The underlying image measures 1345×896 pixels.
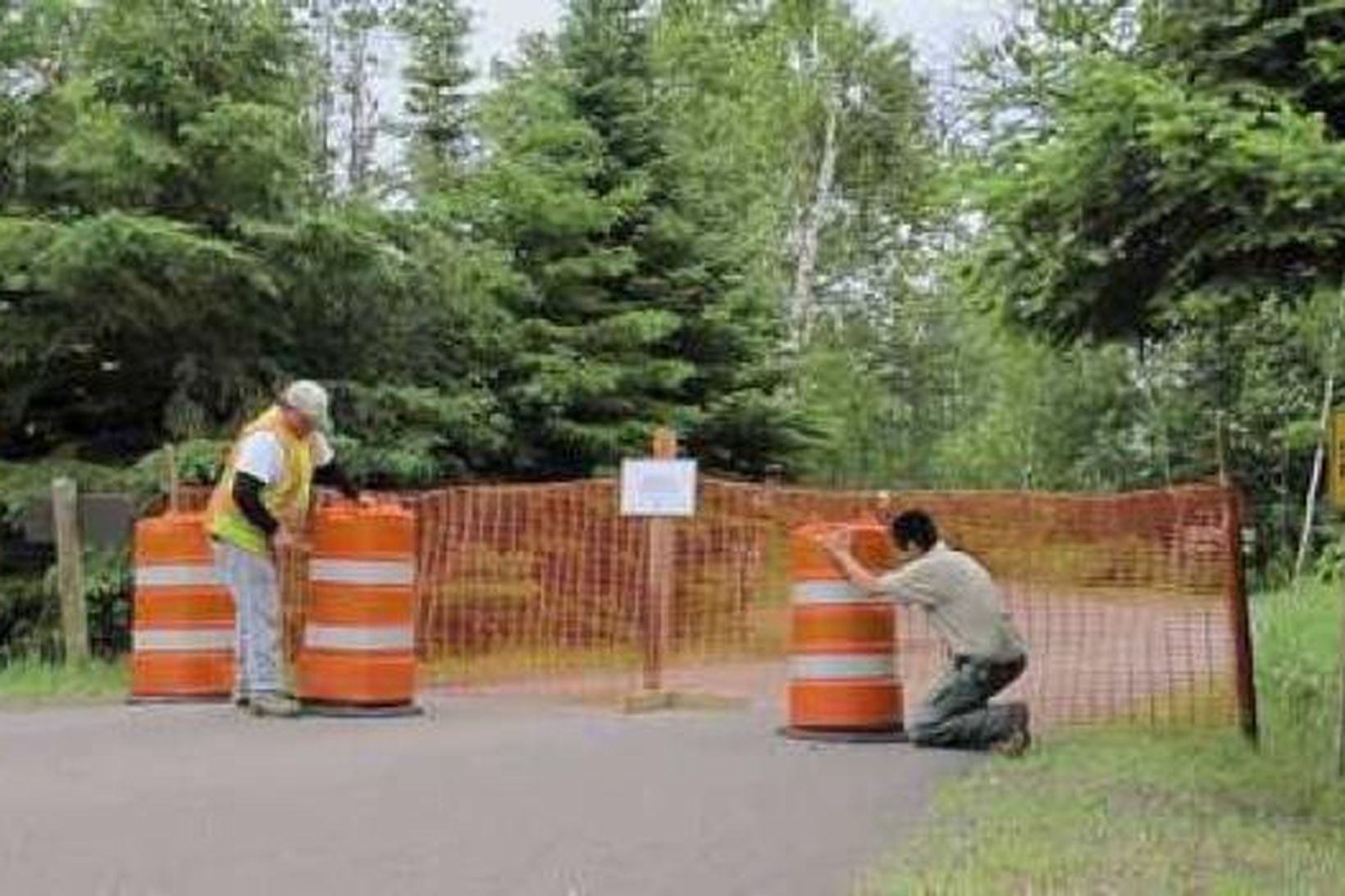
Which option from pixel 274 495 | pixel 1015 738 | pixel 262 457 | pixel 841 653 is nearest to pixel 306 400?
pixel 262 457

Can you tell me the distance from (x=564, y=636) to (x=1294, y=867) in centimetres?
958

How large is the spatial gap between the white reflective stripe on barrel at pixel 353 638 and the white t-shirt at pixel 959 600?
300cm

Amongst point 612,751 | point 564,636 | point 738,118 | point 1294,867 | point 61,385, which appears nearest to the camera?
point 1294,867

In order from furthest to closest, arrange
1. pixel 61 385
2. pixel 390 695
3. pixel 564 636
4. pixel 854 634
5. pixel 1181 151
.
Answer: pixel 61 385, pixel 564 636, pixel 390 695, pixel 854 634, pixel 1181 151

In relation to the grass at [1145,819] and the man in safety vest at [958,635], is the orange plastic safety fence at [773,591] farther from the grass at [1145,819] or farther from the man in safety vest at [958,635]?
the man in safety vest at [958,635]

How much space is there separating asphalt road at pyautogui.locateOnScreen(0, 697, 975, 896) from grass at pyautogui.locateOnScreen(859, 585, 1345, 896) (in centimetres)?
35

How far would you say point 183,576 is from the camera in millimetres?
14102

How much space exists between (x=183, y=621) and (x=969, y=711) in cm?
505

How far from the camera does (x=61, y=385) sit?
785 inches

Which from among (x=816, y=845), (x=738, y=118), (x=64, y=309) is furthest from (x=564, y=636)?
(x=738, y=118)

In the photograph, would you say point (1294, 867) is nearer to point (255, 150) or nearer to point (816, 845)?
point (816, 845)

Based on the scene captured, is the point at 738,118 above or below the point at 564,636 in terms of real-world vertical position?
above

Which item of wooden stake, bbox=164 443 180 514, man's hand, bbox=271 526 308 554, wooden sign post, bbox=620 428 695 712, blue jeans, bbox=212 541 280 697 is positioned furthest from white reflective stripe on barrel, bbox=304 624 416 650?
wooden stake, bbox=164 443 180 514

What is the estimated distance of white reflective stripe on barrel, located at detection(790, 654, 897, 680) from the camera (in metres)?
12.5
